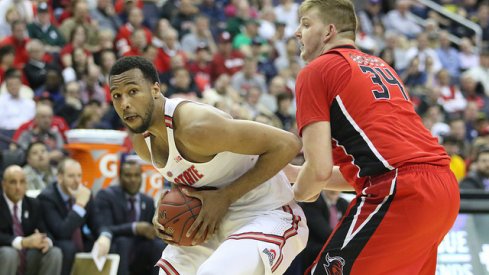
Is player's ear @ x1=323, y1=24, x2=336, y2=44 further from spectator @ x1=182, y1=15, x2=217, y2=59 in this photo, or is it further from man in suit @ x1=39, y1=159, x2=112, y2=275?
spectator @ x1=182, y1=15, x2=217, y2=59

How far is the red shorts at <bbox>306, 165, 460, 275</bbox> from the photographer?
4090mm

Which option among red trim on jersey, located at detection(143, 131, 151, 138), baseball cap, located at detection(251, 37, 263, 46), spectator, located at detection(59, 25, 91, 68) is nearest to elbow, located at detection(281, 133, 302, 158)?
red trim on jersey, located at detection(143, 131, 151, 138)

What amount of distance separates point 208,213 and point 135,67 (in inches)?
35.6

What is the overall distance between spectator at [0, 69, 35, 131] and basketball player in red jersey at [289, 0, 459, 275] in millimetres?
7377

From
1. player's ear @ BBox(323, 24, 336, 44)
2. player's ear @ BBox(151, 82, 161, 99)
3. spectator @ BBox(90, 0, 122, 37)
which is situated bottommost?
spectator @ BBox(90, 0, 122, 37)

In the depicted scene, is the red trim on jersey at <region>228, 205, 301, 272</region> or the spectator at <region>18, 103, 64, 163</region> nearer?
the red trim on jersey at <region>228, 205, 301, 272</region>

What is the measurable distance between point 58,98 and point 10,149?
2020 mm

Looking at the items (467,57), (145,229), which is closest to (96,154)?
(145,229)

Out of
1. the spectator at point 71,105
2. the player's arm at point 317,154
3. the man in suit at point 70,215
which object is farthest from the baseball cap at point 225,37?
the player's arm at point 317,154

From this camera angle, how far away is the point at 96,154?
30.6ft

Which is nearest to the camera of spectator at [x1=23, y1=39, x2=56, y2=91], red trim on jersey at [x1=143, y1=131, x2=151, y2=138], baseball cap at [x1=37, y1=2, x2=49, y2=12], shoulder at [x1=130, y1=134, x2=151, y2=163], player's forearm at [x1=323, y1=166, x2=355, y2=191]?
player's forearm at [x1=323, y1=166, x2=355, y2=191]

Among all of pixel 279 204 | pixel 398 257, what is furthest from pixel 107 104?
pixel 398 257

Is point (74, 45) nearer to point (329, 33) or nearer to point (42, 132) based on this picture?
point (42, 132)

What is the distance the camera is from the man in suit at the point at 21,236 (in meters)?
7.86
